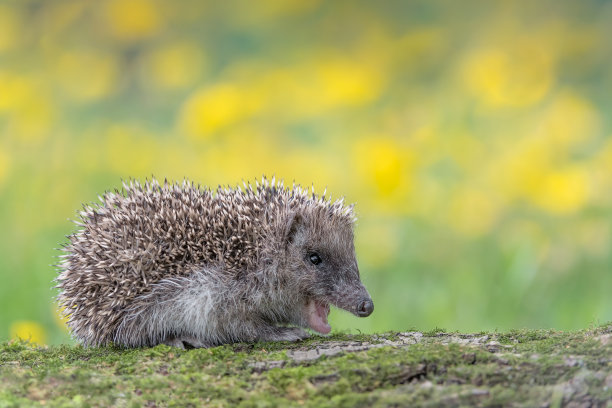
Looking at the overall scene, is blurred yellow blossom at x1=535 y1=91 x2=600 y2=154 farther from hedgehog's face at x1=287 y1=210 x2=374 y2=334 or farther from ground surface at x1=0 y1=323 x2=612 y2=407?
ground surface at x1=0 y1=323 x2=612 y2=407

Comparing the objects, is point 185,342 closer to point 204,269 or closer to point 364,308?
point 204,269

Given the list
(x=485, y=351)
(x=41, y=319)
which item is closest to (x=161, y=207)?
(x=485, y=351)

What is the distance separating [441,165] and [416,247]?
162 centimetres

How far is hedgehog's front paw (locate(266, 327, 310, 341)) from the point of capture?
21.8 ft

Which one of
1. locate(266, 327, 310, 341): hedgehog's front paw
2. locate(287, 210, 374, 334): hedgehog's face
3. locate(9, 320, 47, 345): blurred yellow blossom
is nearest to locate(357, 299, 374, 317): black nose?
locate(287, 210, 374, 334): hedgehog's face

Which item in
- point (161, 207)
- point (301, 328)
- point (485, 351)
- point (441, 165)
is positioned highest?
point (441, 165)

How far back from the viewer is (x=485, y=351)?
5.28m

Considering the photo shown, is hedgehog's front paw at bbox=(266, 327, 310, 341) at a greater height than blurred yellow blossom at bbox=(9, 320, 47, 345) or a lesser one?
lesser

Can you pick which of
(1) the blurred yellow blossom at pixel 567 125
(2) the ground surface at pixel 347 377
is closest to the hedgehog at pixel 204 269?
(2) the ground surface at pixel 347 377

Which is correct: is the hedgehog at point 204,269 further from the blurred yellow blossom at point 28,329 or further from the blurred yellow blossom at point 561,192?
the blurred yellow blossom at point 561,192

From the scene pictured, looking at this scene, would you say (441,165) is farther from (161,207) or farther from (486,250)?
(161,207)

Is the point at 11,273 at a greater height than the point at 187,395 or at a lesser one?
greater

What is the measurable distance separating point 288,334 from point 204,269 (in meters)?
0.88

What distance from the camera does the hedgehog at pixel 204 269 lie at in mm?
6543
